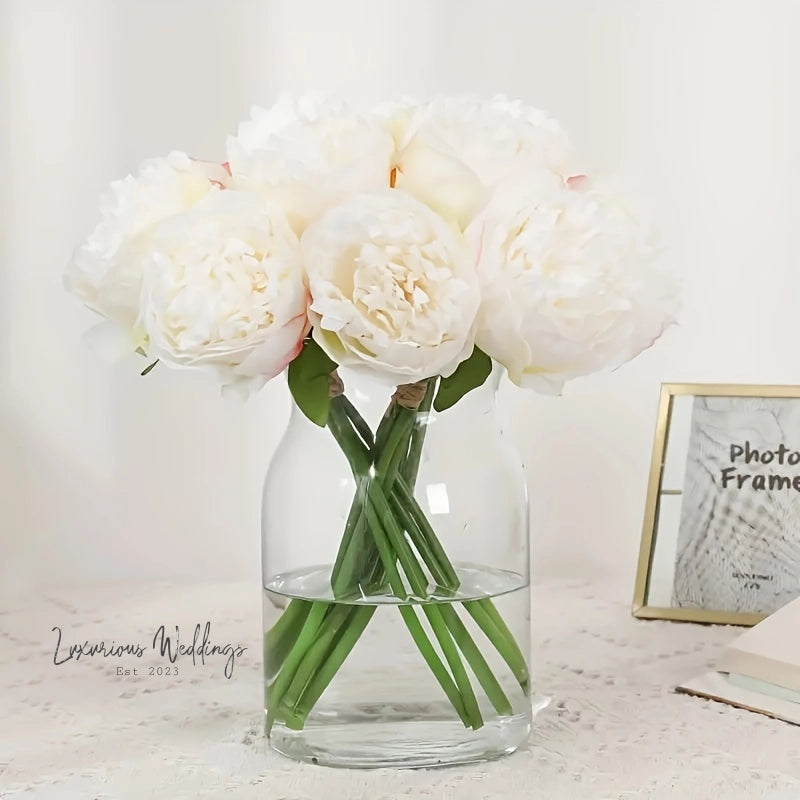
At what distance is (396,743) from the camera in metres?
0.84

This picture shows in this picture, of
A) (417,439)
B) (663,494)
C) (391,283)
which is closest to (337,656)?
(417,439)

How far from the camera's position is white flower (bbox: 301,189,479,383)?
2.37ft

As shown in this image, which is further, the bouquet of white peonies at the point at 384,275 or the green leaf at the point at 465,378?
the green leaf at the point at 465,378

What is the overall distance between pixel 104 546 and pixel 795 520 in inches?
33.6

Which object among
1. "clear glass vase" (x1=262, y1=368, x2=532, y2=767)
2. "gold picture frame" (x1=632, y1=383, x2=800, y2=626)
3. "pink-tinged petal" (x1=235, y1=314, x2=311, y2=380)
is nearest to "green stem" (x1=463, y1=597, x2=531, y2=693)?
"clear glass vase" (x1=262, y1=368, x2=532, y2=767)

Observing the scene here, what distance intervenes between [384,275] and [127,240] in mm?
172

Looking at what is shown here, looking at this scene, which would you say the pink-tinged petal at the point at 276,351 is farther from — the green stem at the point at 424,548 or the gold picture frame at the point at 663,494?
the gold picture frame at the point at 663,494

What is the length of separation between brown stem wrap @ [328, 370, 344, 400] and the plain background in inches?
29.3

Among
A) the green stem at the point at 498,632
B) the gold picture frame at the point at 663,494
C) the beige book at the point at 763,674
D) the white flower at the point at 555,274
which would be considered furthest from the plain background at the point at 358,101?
the white flower at the point at 555,274

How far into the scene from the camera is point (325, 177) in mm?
759

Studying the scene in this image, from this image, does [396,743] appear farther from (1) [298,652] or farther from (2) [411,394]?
(2) [411,394]

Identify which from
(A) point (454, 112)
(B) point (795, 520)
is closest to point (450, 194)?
(A) point (454, 112)

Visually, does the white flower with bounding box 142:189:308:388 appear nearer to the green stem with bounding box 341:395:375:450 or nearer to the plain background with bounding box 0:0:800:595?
the green stem with bounding box 341:395:375:450

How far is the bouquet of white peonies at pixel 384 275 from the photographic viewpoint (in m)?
0.73
